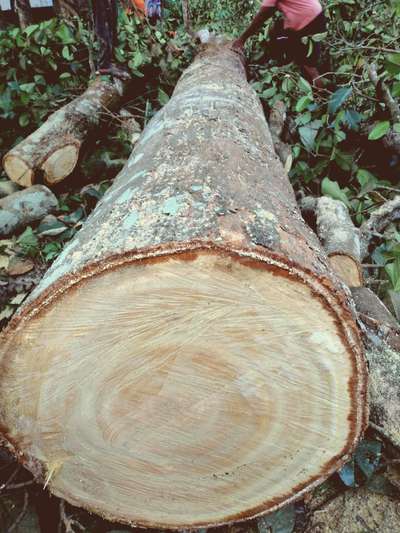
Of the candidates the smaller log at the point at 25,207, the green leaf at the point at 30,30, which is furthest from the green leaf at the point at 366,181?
the green leaf at the point at 30,30

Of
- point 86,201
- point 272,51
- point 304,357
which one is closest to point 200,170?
point 304,357

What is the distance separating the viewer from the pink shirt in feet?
10.8

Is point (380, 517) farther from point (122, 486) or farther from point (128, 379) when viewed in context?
point (128, 379)

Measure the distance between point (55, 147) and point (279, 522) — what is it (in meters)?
2.40

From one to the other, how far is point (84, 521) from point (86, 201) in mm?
1771

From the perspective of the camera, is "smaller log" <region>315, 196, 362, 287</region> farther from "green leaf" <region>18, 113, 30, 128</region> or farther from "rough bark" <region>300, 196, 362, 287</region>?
"green leaf" <region>18, 113, 30, 128</region>

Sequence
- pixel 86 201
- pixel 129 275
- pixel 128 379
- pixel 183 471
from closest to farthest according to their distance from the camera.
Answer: pixel 129 275, pixel 128 379, pixel 183 471, pixel 86 201

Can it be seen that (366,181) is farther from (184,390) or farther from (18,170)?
(18,170)

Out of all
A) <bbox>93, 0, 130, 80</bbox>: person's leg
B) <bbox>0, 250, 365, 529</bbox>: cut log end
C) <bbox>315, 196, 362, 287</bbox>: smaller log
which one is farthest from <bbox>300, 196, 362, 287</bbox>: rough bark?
<bbox>93, 0, 130, 80</bbox>: person's leg

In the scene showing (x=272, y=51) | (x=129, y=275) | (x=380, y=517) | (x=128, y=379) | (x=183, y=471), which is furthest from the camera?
(x=272, y=51)

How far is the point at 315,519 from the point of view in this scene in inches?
54.7

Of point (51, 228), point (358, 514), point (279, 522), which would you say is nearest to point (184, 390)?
point (279, 522)

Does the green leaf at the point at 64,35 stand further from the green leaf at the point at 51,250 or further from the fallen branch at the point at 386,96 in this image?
the fallen branch at the point at 386,96

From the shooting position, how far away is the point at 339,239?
6.20ft
